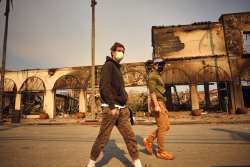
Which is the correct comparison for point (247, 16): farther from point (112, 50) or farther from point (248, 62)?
point (112, 50)

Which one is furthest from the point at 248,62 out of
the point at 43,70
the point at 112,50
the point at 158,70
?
the point at 43,70

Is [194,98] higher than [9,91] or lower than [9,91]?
lower

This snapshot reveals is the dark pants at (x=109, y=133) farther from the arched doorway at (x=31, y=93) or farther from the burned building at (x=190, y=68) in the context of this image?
the arched doorway at (x=31, y=93)

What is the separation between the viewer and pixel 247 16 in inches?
808

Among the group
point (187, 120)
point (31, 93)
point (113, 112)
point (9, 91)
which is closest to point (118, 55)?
point (113, 112)

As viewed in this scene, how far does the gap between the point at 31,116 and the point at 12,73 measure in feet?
19.8

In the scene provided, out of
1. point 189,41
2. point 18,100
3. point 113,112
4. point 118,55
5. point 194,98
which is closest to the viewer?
point 113,112

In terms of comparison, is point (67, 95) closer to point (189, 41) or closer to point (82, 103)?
point (82, 103)

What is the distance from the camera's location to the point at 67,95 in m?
29.5

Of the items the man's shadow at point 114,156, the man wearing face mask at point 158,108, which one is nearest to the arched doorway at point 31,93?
the man's shadow at point 114,156

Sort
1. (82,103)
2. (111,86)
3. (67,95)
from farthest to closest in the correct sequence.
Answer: (67,95) → (82,103) → (111,86)

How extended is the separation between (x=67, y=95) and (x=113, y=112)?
27.8m

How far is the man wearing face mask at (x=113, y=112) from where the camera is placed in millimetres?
3010

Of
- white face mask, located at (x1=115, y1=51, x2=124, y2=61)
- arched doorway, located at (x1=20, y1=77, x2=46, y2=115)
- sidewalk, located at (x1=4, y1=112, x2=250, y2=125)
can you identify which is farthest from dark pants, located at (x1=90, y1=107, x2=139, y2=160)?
arched doorway, located at (x1=20, y1=77, x2=46, y2=115)
